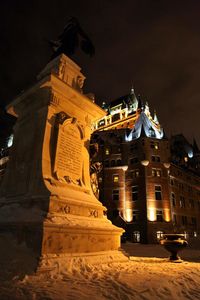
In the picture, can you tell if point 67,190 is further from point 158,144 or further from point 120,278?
point 158,144

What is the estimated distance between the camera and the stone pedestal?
239 inches

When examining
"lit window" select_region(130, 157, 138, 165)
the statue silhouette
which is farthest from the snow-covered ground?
"lit window" select_region(130, 157, 138, 165)

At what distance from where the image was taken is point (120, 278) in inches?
201

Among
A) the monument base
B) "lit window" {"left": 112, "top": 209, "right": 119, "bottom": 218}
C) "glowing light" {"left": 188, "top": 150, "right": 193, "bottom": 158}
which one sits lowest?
the monument base

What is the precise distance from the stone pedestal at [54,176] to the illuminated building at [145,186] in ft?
104

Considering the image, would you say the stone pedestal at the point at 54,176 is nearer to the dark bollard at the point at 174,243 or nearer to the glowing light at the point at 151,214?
the dark bollard at the point at 174,243

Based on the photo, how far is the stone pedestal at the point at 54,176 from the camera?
6.07 meters

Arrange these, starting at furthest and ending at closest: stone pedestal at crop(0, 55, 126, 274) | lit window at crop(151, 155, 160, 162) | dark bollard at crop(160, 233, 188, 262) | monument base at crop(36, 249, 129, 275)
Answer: lit window at crop(151, 155, 160, 162)
dark bollard at crop(160, 233, 188, 262)
stone pedestal at crop(0, 55, 126, 274)
monument base at crop(36, 249, 129, 275)

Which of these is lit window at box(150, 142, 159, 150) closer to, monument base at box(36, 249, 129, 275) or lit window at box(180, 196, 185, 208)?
lit window at box(180, 196, 185, 208)

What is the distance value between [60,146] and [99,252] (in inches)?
140

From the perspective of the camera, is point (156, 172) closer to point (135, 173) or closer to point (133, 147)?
point (135, 173)

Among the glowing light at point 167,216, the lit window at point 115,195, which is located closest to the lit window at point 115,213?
the lit window at point 115,195

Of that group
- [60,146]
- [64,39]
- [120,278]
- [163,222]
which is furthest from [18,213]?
[163,222]

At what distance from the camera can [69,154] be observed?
8.41m
